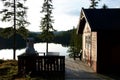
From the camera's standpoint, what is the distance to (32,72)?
20.2 m

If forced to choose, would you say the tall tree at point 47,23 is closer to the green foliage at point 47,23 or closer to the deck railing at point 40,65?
the green foliage at point 47,23

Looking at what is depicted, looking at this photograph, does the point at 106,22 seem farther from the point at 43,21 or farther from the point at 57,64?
the point at 43,21

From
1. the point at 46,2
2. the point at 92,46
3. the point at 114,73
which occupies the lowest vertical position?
the point at 114,73

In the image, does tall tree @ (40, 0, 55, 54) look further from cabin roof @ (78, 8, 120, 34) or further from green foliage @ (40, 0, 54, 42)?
cabin roof @ (78, 8, 120, 34)

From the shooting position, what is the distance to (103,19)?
2250cm

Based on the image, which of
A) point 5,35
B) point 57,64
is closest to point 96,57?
point 57,64

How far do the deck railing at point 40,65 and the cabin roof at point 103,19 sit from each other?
336 centimetres

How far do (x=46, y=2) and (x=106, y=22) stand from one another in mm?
38761

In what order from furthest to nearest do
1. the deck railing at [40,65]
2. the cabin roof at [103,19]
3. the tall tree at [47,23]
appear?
the tall tree at [47,23], the cabin roof at [103,19], the deck railing at [40,65]

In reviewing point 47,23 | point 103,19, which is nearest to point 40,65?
point 103,19

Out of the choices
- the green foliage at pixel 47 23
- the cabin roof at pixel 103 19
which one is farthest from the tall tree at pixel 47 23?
the cabin roof at pixel 103 19

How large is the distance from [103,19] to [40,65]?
6.10m

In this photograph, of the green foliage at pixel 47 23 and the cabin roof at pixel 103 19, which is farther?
the green foliage at pixel 47 23

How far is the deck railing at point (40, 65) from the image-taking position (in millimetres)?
20109
